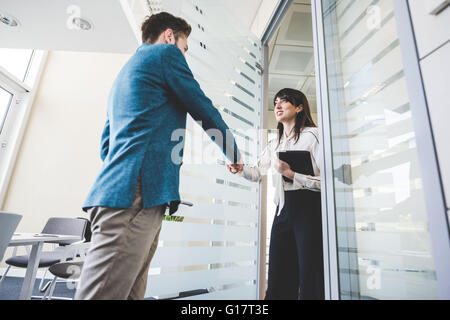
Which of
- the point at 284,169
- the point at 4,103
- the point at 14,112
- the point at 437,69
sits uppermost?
the point at 4,103

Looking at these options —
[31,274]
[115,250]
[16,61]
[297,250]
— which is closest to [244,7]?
[297,250]

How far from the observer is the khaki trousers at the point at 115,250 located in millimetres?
638

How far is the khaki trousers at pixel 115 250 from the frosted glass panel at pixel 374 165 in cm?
84

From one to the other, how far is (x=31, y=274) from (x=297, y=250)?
6.23 ft

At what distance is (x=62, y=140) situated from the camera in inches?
156

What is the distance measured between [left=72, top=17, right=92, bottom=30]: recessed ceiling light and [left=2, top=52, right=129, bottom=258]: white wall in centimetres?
155

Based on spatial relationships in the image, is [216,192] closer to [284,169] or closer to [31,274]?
[284,169]

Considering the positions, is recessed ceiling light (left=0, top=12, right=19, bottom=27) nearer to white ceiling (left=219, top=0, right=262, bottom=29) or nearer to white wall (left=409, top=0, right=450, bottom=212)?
white ceiling (left=219, top=0, right=262, bottom=29)

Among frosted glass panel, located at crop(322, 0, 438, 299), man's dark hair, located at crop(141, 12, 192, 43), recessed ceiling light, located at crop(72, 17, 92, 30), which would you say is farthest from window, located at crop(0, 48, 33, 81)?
frosted glass panel, located at crop(322, 0, 438, 299)

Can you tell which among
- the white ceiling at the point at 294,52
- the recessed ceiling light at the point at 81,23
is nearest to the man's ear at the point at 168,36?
the white ceiling at the point at 294,52

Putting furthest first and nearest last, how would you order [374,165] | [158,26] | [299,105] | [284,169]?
[299,105], [284,169], [158,26], [374,165]

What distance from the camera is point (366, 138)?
1.02m

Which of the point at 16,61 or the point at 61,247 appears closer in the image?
the point at 61,247
